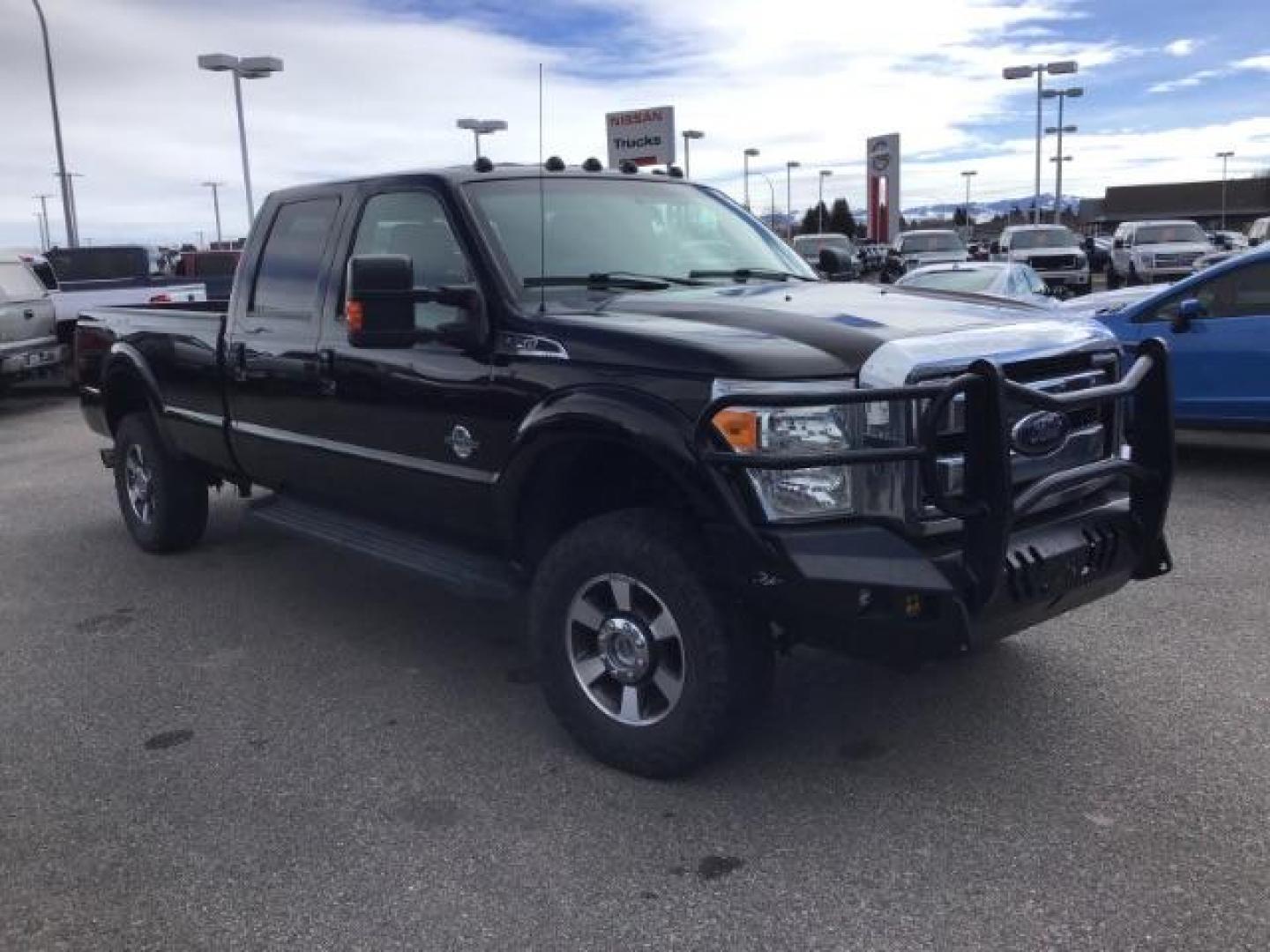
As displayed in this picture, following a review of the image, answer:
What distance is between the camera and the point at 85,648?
5.38m

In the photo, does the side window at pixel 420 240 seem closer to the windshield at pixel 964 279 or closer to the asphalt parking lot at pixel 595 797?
the asphalt parking lot at pixel 595 797

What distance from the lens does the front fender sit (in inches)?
137

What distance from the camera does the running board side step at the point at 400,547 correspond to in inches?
172

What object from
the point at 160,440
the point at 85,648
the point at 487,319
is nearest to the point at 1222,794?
the point at 487,319

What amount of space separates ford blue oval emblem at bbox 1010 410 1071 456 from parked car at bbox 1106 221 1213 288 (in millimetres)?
25087

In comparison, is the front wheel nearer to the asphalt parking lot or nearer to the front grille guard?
the asphalt parking lot

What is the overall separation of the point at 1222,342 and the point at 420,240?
6004 millimetres

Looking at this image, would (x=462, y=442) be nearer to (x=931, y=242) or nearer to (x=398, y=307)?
(x=398, y=307)

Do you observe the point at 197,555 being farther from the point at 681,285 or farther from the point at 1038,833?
the point at 1038,833

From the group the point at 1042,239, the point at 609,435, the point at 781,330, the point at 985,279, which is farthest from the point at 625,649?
the point at 1042,239

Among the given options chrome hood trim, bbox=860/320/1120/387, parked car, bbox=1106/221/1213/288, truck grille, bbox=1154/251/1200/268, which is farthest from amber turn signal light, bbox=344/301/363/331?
truck grille, bbox=1154/251/1200/268

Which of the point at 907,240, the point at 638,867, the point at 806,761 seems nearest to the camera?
the point at 638,867

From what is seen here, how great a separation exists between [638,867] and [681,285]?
2215 millimetres

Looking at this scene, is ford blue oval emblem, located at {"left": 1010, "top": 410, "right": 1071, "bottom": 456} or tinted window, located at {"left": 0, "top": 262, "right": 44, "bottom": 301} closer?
ford blue oval emblem, located at {"left": 1010, "top": 410, "right": 1071, "bottom": 456}
